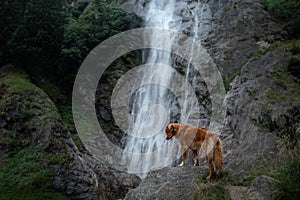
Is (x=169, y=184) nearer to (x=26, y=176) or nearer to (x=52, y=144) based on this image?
(x=26, y=176)

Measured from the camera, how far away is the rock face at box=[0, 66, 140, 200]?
15562 mm

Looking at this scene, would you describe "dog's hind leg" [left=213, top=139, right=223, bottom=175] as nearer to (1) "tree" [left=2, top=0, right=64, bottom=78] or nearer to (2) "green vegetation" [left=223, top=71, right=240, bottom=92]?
(2) "green vegetation" [left=223, top=71, right=240, bottom=92]

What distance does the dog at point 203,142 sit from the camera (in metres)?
8.69

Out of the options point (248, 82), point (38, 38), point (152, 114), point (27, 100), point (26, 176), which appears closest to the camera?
point (26, 176)

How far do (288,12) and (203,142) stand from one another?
57.6ft

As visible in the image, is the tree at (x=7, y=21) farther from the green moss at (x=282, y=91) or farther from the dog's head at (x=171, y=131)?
the green moss at (x=282, y=91)

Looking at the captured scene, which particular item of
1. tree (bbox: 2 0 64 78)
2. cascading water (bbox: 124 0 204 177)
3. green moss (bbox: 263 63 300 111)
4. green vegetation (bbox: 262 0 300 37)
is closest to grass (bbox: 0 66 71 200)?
tree (bbox: 2 0 64 78)

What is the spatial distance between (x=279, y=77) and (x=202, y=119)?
4.61 metres

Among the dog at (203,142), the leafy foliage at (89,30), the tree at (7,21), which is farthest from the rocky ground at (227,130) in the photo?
the leafy foliage at (89,30)

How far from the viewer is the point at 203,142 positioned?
8.98 meters

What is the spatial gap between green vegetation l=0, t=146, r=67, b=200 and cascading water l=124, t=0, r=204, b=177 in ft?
16.8

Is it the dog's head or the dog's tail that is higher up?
the dog's head

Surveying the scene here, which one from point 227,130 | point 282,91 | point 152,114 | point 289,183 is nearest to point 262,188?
point 289,183

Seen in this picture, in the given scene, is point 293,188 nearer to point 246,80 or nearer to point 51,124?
point 246,80
